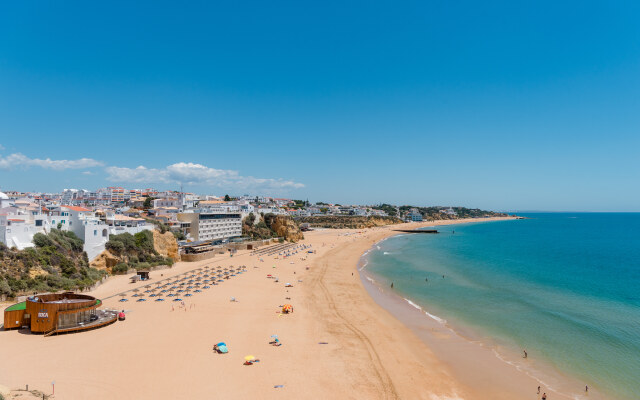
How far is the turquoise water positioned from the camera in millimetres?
17422

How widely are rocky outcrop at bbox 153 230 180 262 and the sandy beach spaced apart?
54.9 feet

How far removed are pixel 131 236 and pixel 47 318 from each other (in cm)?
2077

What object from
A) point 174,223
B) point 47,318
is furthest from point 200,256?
point 47,318

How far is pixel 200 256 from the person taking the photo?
44000 millimetres

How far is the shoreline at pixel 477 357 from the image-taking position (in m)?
15.0

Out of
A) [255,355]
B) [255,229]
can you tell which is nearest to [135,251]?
[255,355]

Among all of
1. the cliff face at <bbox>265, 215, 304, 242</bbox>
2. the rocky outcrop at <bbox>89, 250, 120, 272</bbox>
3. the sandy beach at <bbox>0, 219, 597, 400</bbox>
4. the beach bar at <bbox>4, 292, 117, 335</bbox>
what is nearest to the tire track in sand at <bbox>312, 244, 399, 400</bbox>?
the sandy beach at <bbox>0, 219, 597, 400</bbox>

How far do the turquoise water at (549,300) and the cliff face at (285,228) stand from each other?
2587 cm

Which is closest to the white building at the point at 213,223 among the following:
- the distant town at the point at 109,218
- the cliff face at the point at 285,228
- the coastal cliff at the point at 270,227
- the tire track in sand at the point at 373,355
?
the distant town at the point at 109,218

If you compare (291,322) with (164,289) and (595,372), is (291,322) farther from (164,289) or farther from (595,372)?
(595,372)

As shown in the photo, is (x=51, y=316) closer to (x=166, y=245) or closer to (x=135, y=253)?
(x=135, y=253)

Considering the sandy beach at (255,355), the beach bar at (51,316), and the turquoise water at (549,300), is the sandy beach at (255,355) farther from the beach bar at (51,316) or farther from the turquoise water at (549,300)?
the turquoise water at (549,300)

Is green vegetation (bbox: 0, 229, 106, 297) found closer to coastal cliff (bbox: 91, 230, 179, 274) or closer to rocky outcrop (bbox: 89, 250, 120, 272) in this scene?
rocky outcrop (bbox: 89, 250, 120, 272)

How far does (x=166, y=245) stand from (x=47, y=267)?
1661 centimetres
